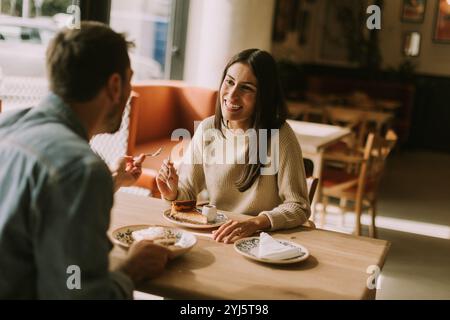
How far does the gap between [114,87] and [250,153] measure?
1.03m

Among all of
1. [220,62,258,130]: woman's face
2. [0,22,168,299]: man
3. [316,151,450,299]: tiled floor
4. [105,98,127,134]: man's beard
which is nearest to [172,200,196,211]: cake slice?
[220,62,258,130]: woman's face

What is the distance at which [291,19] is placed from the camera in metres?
9.76

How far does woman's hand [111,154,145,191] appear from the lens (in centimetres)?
191

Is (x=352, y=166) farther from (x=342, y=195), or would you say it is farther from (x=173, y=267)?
(x=173, y=267)

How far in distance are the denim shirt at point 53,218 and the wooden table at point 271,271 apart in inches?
11.2

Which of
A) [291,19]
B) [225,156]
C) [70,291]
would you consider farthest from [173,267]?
[291,19]

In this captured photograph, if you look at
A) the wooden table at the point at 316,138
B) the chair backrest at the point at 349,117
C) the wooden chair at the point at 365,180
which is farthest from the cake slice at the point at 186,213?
the chair backrest at the point at 349,117

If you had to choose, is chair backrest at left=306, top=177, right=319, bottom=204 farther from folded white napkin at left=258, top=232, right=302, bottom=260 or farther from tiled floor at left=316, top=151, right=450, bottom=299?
tiled floor at left=316, top=151, right=450, bottom=299

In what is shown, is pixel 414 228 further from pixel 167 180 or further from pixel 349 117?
pixel 167 180

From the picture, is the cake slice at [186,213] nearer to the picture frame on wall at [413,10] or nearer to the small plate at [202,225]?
the small plate at [202,225]

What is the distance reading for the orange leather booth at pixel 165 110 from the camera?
4.95 metres

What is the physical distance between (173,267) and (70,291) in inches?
17.8

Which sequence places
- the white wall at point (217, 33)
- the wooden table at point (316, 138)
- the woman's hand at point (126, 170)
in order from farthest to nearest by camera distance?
1. the white wall at point (217, 33)
2. the wooden table at point (316, 138)
3. the woman's hand at point (126, 170)

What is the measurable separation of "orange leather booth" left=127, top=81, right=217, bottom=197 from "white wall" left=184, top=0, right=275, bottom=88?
0.69 metres
